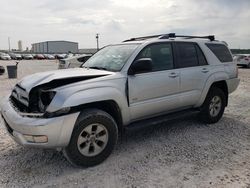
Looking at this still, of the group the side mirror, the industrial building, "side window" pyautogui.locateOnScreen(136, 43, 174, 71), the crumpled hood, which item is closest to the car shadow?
the side mirror

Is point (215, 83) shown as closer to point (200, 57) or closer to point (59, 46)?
point (200, 57)

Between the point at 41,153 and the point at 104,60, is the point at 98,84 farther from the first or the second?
the point at 41,153

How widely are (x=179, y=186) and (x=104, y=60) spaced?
2513 mm

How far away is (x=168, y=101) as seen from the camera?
4715 mm

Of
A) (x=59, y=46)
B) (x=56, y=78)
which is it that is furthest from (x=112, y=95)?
(x=59, y=46)

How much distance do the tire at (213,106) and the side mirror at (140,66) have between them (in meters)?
1.96

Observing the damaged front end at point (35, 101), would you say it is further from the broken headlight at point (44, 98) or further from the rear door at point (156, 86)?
the rear door at point (156, 86)

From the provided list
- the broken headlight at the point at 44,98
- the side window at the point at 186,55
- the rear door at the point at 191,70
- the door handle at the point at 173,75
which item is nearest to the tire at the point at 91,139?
the broken headlight at the point at 44,98

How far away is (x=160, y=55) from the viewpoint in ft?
15.7

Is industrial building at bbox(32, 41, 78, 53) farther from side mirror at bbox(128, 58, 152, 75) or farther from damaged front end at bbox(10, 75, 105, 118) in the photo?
damaged front end at bbox(10, 75, 105, 118)

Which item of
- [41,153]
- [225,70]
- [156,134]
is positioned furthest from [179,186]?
[225,70]

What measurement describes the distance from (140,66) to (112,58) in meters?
0.70

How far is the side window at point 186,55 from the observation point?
504 centimetres

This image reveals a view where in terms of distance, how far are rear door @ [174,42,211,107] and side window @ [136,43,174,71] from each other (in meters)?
0.18
